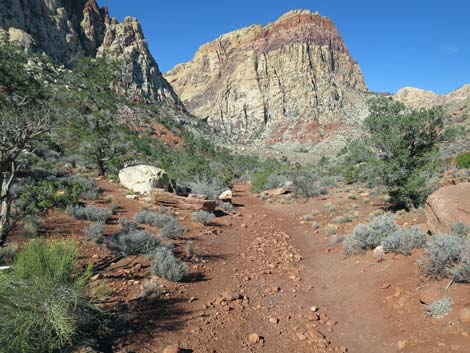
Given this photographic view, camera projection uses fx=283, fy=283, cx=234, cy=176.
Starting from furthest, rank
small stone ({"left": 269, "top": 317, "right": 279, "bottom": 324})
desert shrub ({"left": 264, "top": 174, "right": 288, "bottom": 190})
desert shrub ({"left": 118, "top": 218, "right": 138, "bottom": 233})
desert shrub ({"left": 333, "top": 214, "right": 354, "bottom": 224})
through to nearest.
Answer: desert shrub ({"left": 264, "top": 174, "right": 288, "bottom": 190}) → desert shrub ({"left": 333, "top": 214, "right": 354, "bottom": 224}) → desert shrub ({"left": 118, "top": 218, "right": 138, "bottom": 233}) → small stone ({"left": 269, "top": 317, "right": 279, "bottom": 324})

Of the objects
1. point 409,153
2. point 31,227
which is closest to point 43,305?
point 31,227

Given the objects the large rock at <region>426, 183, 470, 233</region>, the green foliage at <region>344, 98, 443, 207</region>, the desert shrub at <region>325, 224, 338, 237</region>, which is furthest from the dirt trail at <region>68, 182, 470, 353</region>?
the green foliage at <region>344, 98, 443, 207</region>

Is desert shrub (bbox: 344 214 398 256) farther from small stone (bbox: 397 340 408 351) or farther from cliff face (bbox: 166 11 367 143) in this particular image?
cliff face (bbox: 166 11 367 143)

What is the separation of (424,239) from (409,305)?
2.22 metres

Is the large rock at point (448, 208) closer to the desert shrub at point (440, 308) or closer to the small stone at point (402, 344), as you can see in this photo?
the desert shrub at point (440, 308)

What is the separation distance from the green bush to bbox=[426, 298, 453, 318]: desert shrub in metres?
4.89

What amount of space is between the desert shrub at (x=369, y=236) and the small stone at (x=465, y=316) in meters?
3.23

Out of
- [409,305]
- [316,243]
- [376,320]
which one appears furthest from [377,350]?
[316,243]

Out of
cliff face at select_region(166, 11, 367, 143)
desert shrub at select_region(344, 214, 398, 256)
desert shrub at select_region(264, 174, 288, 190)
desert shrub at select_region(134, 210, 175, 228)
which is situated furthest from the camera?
cliff face at select_region(166, 11, 367, 143)

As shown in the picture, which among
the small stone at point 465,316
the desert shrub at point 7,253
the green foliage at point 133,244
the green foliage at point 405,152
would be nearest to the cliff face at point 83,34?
the green foliage at point 405,152

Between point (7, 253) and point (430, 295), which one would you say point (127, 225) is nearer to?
point (7, 253)

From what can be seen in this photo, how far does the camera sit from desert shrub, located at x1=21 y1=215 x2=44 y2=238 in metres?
6.73

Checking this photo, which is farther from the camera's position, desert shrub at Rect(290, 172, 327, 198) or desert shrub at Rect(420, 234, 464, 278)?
desert shrub at Rect(290, 172, 327, 198)

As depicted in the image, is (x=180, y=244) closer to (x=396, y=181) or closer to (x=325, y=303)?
(x=325, y=303)
